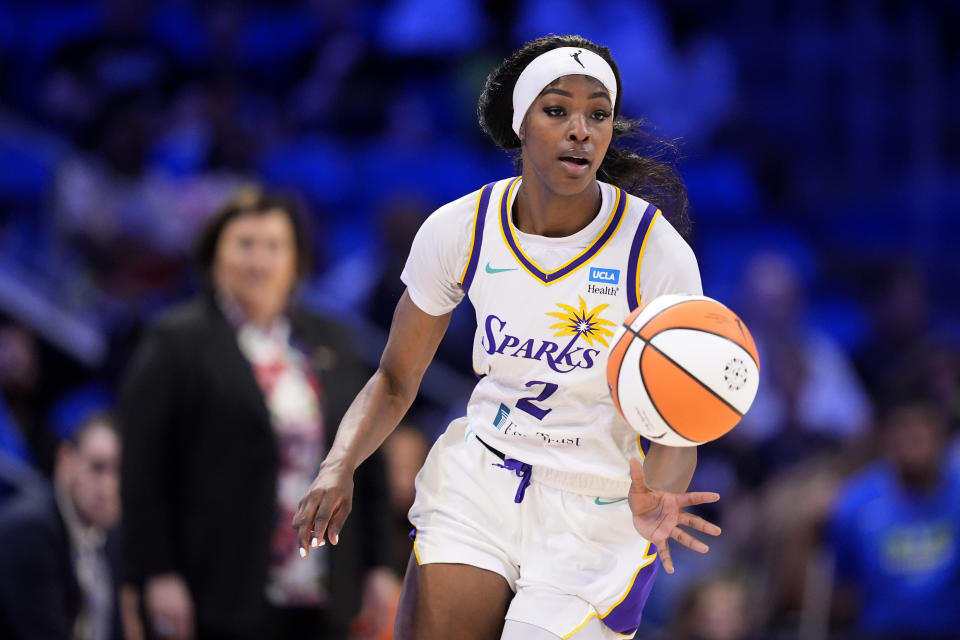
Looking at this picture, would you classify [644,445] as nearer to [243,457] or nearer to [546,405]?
[546,405]

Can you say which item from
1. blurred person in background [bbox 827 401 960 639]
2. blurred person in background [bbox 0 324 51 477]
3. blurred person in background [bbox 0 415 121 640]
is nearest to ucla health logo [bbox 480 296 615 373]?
blurred person in background [bbox 0 415 121 640]

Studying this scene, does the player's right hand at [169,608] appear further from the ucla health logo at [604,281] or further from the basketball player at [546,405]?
the ucla health logo at [604,281]

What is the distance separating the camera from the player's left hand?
3244 millimetres

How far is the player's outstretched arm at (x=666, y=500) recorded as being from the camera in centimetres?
324

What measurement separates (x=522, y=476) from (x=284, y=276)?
2.27m

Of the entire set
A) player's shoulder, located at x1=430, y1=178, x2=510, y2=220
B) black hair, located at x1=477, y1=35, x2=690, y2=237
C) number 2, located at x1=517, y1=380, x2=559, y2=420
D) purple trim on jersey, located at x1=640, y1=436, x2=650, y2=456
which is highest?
black hair, located at x1=477, y1=35, x2=690, y2=237

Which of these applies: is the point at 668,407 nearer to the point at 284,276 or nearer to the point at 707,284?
the point at 284,276

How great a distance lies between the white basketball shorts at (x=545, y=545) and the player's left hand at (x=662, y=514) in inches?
8.2

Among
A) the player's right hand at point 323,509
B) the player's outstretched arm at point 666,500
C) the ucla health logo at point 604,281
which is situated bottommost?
the player's right hand at point 323,509

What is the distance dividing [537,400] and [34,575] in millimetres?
2912

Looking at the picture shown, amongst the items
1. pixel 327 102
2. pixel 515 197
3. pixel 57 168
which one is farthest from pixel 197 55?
pixel 515 197

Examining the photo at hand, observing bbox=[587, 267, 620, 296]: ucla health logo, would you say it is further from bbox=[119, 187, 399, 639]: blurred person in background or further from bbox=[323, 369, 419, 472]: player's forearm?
bbox=[119, 187, 399, 639]: blurred person in background

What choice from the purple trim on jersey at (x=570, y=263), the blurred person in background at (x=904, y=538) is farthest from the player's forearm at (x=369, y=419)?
the blurred person in background at (x=904, y=538)

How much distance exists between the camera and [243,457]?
5.15 metres
